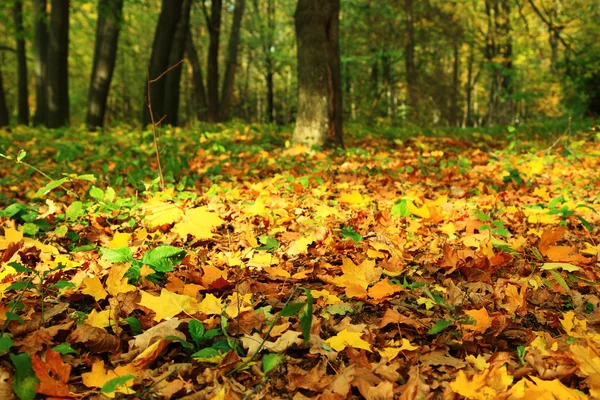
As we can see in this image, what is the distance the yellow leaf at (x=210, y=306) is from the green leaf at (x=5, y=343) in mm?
667

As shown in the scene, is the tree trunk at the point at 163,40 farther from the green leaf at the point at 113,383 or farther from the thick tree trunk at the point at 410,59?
the green leaf at the point at 113,383

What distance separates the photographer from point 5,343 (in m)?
1.57

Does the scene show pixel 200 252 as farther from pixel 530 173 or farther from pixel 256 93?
pixel 256 93

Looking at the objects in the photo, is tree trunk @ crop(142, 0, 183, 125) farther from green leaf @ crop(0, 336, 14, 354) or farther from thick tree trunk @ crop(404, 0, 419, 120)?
green leaf @ crop(0, 336, 14, 354)

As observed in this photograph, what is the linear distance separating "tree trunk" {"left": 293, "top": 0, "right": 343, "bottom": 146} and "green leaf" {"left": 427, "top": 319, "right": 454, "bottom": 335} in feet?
15.9

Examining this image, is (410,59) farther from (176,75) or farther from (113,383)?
(113,383)

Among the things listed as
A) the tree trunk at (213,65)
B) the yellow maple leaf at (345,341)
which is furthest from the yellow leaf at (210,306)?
the tree trunk at (213,65)

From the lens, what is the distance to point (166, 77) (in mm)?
11188

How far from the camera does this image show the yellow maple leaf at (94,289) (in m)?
2.03

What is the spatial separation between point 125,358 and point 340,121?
5548 millimetres

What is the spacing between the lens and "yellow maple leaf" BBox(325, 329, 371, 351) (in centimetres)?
176

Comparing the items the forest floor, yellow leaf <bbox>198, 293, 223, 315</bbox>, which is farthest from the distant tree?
yellow leaf <bbox>198, 293, 223, 315</bbox>

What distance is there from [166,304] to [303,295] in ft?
2.05

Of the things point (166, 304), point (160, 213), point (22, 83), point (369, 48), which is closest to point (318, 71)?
point (160, 213)
